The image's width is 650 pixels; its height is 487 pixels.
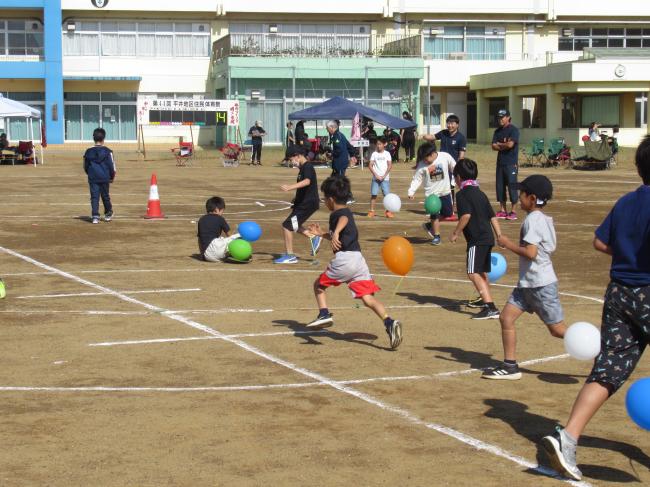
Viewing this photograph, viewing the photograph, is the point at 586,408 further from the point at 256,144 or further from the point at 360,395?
the point at 256,144

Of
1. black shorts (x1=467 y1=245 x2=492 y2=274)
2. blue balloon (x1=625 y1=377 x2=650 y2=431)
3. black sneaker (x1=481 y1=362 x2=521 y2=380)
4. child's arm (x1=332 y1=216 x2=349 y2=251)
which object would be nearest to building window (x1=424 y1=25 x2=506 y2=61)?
black shorts (x1=467 y1=245 x2=492 y2=274)

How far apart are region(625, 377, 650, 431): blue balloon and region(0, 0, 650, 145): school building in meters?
42.5

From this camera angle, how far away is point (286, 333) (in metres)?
10.3

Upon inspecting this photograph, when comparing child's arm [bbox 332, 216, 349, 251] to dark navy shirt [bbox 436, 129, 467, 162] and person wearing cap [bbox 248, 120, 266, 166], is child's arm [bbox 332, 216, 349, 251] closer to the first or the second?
dark navy shirt [bbox 436, 129, 467, 162]

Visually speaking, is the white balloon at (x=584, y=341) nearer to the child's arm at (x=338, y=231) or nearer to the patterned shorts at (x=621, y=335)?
the patterned shorts at (x=621, y=335)

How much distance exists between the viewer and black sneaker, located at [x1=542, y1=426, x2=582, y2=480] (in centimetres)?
602

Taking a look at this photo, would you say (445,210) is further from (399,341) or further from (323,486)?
(323,486)

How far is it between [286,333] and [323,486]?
429cm

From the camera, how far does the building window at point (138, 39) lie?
56438mm

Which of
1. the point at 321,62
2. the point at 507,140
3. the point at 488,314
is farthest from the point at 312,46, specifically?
the point at 488,314

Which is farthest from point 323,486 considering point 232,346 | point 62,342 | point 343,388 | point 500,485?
point 62,342

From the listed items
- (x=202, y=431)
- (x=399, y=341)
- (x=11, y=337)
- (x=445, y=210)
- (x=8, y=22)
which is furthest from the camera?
(x=8, y=22)

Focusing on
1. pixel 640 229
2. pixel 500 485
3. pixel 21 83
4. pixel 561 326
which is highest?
pixel 21 83

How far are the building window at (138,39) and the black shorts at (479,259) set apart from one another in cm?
4844
